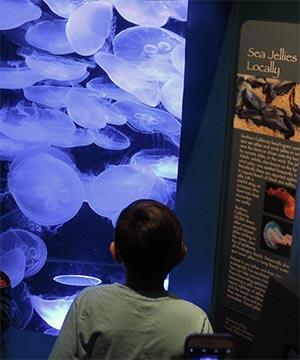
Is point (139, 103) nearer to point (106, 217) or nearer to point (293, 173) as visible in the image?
point (106, 217)

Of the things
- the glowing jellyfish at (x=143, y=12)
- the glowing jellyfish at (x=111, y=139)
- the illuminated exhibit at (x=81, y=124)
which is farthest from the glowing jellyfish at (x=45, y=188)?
the glowing jellyfish at (x=143, y=12)

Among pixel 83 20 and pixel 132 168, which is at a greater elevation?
pixel 83 20

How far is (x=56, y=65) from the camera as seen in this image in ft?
7.95

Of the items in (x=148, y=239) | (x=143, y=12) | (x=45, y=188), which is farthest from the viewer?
(x=45, y=188)

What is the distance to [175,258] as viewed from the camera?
1.46m

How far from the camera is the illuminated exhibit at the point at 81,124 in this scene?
238 cm

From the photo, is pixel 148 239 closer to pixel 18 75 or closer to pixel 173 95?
pixel 173 95

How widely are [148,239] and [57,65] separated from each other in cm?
122

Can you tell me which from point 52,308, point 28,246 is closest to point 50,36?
point 28,246

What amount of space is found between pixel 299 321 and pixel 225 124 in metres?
1.32

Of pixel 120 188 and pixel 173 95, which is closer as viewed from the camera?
pixel 173 95

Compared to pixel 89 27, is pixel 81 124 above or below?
below

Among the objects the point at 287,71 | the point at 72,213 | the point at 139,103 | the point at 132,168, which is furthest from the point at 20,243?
the point at 287,71

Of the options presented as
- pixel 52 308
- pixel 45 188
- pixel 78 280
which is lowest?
pixel 52 308
